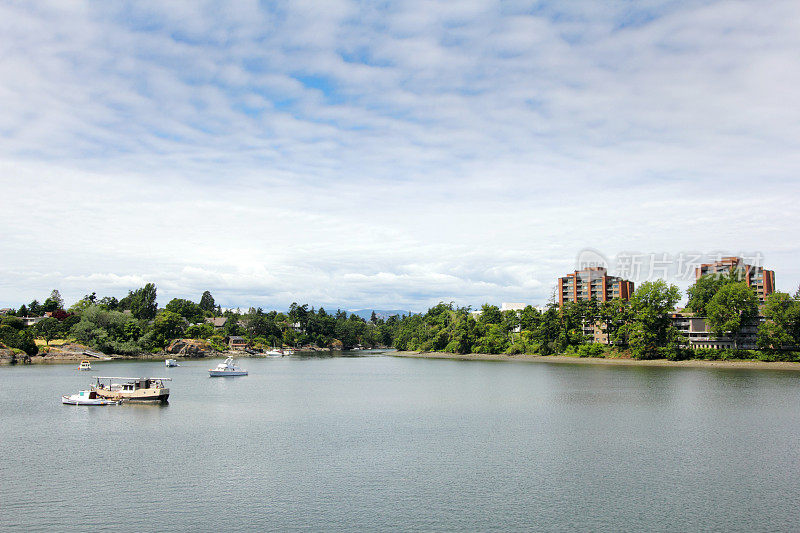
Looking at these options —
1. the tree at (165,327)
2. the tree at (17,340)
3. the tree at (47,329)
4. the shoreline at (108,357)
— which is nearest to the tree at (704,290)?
the shoreline at (108,357)

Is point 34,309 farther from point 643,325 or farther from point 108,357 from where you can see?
point 643,325

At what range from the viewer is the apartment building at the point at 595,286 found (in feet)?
508

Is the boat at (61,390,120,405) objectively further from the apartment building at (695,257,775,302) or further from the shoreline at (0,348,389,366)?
the apartment building at (695,257,775,302)

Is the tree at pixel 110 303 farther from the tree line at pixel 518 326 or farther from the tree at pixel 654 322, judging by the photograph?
the tree at pixel 654 322

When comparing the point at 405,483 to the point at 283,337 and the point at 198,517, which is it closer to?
the point at 198,517

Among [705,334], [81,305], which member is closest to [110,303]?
[81,305]

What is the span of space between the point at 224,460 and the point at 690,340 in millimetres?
98618

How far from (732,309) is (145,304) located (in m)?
145

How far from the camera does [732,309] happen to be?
312 ft

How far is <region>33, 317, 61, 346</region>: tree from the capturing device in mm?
133000

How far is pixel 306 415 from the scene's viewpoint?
4569cm

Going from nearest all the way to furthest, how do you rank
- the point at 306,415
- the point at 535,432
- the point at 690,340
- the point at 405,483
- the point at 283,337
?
the point at 405,483 < the point at 535,432 < the point at 306,415 < the point at 690,340 < the point at 283,337

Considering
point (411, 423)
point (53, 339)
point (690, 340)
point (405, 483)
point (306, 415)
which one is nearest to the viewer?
point (405, 483)

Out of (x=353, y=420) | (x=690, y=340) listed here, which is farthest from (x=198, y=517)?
(x=690, y=340)
